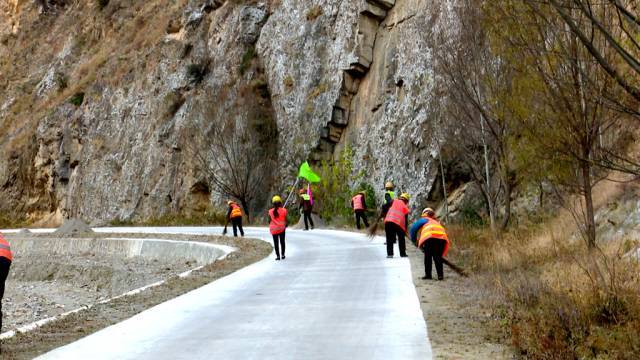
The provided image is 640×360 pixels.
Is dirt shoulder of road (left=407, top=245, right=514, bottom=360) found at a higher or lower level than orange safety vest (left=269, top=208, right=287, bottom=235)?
lower

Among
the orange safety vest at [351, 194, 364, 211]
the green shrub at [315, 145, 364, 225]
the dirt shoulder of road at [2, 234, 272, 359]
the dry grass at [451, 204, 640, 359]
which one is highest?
the green shrub at [315, 145, 364, 225]

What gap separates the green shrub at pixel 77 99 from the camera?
198ft

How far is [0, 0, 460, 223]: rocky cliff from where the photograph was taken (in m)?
35.0

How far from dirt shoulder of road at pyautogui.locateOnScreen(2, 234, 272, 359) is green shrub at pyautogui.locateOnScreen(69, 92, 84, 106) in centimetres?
4535

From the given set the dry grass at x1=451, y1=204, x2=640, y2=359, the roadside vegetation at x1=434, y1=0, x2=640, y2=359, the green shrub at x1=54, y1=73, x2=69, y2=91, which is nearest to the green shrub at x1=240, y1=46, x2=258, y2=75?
the green shrub at x1=54, y1=73, x2=69, y2=91

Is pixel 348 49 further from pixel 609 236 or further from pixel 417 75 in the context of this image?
pixel 609 236

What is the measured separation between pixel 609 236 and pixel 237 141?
30533 mm

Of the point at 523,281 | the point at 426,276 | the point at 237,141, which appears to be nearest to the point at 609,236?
the point at 426,276

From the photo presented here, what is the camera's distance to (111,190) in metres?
53.1

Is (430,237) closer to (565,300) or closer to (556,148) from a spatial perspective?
(556,148)

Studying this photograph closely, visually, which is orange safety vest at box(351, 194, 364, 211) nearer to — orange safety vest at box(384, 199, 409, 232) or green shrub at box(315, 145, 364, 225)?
green shrub at box(315, 145, 364, 225)

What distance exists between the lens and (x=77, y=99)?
60531 millimetres

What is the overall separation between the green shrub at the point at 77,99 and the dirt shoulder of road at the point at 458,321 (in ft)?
172

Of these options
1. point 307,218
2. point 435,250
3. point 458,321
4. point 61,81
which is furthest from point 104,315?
point 61,81
